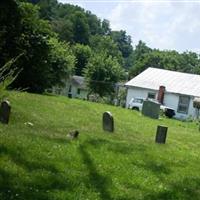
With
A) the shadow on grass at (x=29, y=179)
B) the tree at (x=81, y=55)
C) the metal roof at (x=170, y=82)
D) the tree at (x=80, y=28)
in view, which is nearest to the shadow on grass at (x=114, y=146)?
the shadow on grass at (x=29, y=179)

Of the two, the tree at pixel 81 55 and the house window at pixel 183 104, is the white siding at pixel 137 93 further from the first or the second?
the tree at pixel 81 55

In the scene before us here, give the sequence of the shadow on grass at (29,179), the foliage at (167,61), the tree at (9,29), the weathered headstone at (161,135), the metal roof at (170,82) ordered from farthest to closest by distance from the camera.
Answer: the foliage at (167,61) < the metal roof at (170,82) < the tree at (9,29) < the weathered headstone at (161,135) < the shadow on grass at (29,179)

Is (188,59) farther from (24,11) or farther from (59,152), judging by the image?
(59,152)

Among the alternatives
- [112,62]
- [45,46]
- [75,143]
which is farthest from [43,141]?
[112,62]

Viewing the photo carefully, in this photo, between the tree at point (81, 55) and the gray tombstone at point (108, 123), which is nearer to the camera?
the gray tombstone at point (108, 123)

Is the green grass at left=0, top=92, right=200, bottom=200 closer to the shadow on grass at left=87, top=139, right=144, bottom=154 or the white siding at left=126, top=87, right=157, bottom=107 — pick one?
the shadow on grass at left=87, top=139, right=144, bottom=154

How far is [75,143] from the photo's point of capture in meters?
13.7

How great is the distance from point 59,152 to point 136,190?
264 centimetres

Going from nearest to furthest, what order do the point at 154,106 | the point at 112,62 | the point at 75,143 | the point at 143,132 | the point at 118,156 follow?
the point at 118,156 < the point at 75,143 < the point at 143,132 < the point at 154,106 < the point at 112,62

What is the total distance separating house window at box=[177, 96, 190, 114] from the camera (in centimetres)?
5706

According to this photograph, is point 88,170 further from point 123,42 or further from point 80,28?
point 123,42

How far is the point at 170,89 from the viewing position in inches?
2276

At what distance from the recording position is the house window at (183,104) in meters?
57.1

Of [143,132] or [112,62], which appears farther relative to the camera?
[112,62]
